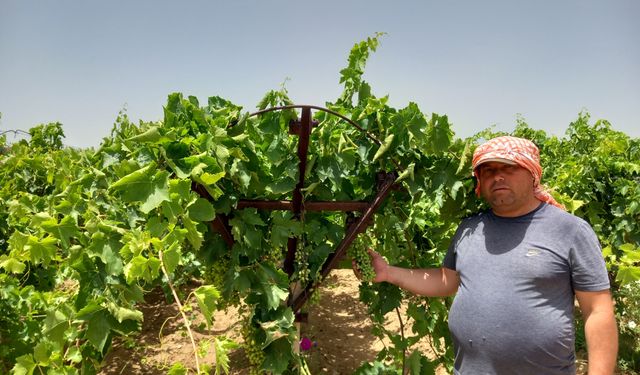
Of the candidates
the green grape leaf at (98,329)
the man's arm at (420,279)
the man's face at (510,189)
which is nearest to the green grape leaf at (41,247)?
the green grape leaf at (98,329)

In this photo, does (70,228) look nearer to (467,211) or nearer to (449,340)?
(467,211)

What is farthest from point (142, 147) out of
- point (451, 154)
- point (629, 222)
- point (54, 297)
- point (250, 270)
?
point (629, 222)

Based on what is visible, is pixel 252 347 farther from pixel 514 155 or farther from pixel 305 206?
pixel 514 155

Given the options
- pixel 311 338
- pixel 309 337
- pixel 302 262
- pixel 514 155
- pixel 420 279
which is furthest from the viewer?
pixel 311 338

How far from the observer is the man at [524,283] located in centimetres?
168

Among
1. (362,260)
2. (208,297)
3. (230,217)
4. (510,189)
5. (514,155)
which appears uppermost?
(514,155)

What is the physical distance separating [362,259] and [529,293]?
84 centimetres

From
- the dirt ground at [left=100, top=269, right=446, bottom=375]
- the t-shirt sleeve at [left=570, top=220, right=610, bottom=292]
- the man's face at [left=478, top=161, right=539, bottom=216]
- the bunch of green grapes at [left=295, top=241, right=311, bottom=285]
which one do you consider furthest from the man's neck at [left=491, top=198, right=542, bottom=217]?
the dirt ground at [left=100, top=269, right=446, bottom=375]

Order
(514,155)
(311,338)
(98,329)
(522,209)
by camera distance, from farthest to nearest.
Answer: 1. (311,338)
2. (522,209)
3. (514,155)
4. (98,329)

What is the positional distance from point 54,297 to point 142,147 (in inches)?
45.9

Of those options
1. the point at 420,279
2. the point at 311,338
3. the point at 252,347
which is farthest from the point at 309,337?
the point at 252,347

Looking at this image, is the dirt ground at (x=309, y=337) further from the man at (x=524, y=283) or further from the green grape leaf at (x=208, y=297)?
the green grape leaf at (x=208, y=297)

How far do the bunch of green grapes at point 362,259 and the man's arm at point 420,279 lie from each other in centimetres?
9

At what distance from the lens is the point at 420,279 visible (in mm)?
2330
